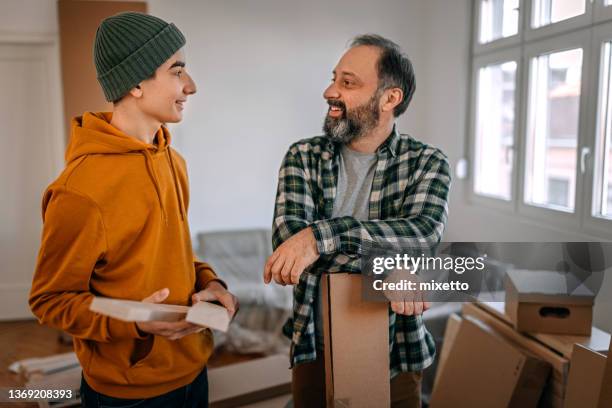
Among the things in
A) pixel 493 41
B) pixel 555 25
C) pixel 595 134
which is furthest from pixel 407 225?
pixel 493 41

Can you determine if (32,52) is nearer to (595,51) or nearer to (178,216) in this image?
(178,216)

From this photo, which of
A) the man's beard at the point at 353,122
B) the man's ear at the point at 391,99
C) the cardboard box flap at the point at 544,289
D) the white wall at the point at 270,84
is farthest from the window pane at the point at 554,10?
the man's beard at the point at 353,122

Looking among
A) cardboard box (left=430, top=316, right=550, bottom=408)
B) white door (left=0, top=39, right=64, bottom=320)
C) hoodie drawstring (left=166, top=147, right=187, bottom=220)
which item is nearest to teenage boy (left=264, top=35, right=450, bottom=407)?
hoodie drawstring (left=166, top=147, right=187, bottom=220)

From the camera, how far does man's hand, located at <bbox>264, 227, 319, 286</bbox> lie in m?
1.12

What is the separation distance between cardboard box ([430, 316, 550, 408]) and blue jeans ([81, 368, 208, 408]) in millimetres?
1211

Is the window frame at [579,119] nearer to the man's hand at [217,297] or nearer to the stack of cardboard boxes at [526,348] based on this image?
the stack of cardboard boxes at [526,348]

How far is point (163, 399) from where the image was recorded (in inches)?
46.4

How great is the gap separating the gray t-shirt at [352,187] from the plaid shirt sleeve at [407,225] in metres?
0.11

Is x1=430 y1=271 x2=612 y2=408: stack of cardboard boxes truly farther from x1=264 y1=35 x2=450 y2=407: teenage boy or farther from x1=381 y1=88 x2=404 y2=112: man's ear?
x1=381 y1=88 x2=404 y2=112: man's ear

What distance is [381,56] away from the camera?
4.53ft

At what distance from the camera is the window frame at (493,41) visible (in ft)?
10.4

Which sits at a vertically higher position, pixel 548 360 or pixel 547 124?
pixel 547 124

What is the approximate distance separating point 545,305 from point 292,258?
4.36 feet

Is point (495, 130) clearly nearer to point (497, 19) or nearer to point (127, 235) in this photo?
point (497, 19)
